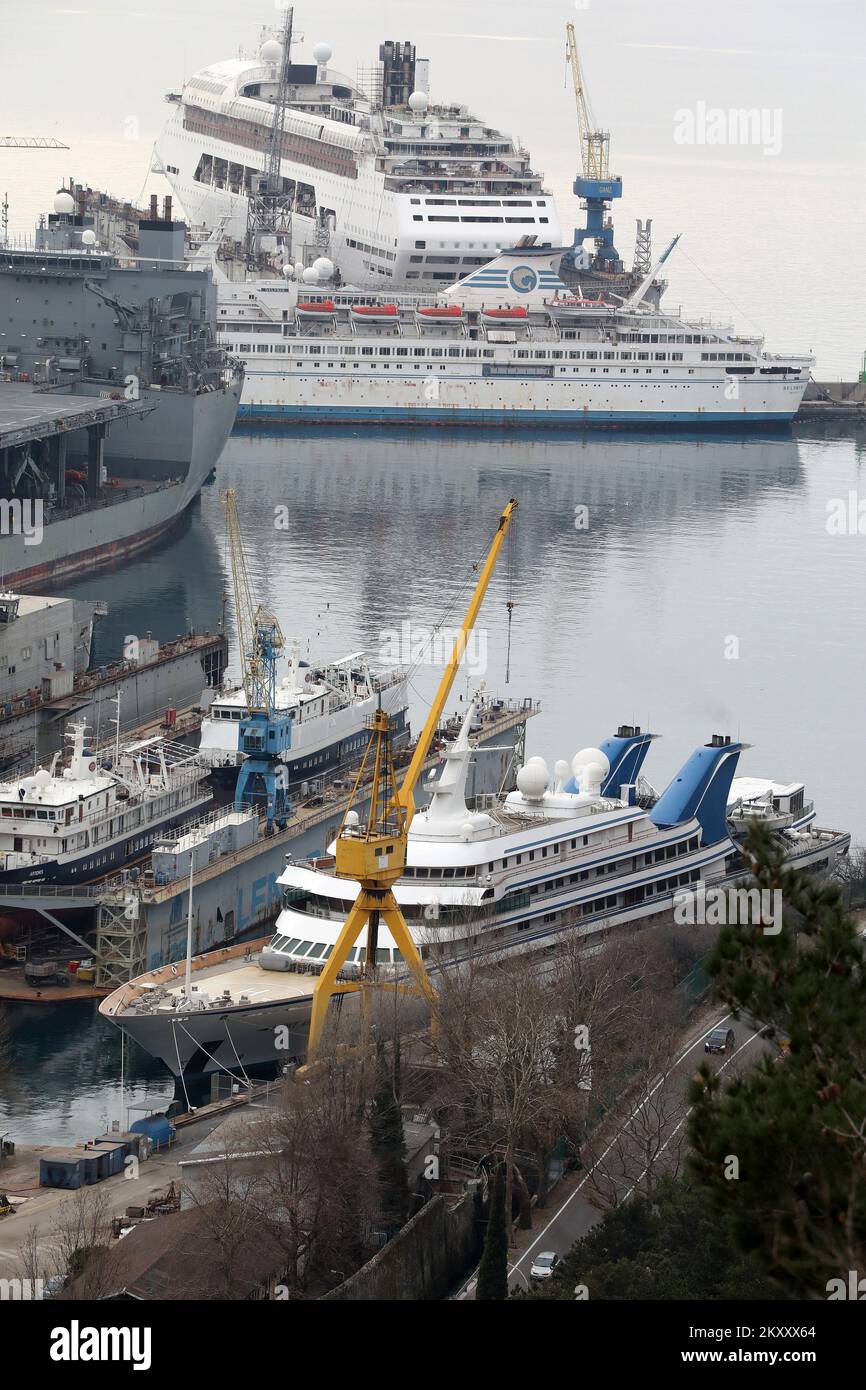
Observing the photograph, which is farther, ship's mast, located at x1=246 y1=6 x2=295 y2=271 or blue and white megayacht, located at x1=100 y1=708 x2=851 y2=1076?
ship's mast, located at x1=246 y1=6 x2=295 y2=271

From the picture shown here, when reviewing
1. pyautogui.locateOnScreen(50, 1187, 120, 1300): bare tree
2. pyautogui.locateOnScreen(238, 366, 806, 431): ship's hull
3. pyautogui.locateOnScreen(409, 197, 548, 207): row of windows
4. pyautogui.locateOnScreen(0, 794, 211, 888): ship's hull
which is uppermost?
pyautogui.locateOnScreen(409, 197, 548, 207): row of windows

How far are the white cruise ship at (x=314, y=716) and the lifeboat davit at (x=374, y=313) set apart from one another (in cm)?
5281

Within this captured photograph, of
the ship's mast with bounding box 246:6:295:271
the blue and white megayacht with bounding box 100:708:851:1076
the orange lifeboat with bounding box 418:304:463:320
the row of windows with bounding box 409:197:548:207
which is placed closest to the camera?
the blue and white megayacht with bounding box 100:708:851:1076

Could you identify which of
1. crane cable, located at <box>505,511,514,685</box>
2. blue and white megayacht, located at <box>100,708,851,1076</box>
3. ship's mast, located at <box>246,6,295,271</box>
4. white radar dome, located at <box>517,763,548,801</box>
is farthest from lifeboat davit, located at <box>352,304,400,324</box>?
white radar dome, located at <box>517,763,548,801</box>

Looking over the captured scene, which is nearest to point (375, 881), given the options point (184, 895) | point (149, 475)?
point (184, 895)

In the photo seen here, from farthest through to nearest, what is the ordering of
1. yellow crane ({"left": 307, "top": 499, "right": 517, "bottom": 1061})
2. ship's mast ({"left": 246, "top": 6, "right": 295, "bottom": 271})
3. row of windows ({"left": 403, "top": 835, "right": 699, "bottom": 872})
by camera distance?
ship's mast ({"left": 246, "top": 6, "right": 295, "bottom": 271}) < row of windows ({"left": 403, "top": 835, "right": 699, "bottom": 872}) < yellow crane ({"left": 307, "top": 499, "right": 517, "bottom": 1061})

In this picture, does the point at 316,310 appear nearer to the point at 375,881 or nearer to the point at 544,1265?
the point at 375,881

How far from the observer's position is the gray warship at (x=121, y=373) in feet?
218

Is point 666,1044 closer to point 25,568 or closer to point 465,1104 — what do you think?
point 465,1104

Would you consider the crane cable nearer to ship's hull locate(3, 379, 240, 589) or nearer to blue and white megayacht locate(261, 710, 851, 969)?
blue and white megayacht locate(261, 710, 851, 969)

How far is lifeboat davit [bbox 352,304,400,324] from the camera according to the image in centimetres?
9350

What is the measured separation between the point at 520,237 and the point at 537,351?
650 centimetres

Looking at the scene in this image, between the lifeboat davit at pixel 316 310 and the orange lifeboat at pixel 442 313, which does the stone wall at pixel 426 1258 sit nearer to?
A: the lifeboat davit at pixel 316 310

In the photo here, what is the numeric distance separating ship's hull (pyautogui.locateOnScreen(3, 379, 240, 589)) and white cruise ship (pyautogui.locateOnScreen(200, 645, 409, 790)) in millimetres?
21272
